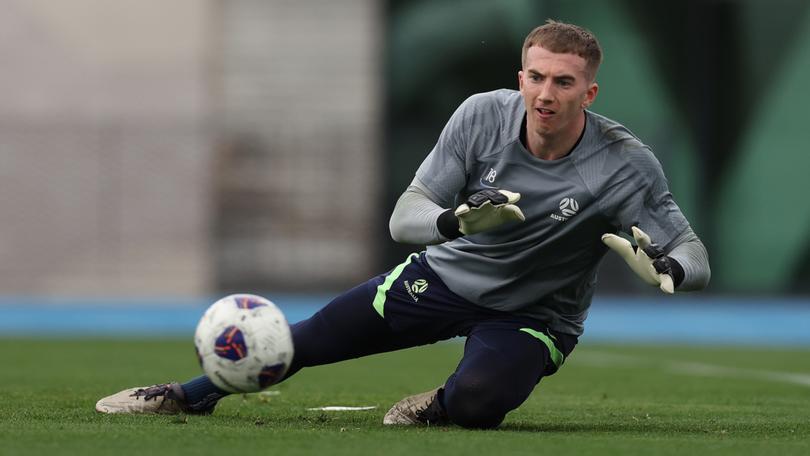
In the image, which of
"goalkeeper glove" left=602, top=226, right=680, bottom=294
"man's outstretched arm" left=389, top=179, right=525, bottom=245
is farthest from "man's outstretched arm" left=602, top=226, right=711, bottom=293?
"man's outstretched arm" left=389, top=179, right=525, bottom=245

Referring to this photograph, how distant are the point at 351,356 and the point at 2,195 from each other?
49.0 ft

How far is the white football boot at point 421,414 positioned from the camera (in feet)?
21.8

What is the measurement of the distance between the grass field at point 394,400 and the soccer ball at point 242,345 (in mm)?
226

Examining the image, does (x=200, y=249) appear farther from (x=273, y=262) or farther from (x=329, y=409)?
(x=329, y=409)

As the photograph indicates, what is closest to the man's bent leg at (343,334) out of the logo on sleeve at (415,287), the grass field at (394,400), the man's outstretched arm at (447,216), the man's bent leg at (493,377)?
the logo on sleeve at (415,287)

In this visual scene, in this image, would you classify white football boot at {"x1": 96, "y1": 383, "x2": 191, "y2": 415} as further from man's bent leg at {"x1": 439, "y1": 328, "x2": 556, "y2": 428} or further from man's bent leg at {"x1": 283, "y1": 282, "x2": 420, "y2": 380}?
man's bent leg at {"x1": 439, "y1": 328, "x2": 556, "y2": 428}

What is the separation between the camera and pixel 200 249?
2077 cm

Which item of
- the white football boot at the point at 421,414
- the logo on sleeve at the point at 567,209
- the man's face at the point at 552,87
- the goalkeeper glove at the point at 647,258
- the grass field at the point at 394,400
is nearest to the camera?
the grass field at the point at 394,400

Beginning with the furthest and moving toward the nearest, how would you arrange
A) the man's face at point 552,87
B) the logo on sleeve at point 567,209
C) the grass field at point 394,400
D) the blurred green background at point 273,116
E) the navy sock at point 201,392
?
the blurred green background at point 273,116
the navy sock at point 201,392
the logo on sleeve at point 567,209
the man's face at point 552,87
the grass field at point 394,400

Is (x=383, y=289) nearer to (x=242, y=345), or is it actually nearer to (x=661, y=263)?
(x=242, y=345)

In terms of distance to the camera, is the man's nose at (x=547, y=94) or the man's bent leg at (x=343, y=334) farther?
the man's bent leg at (x=343, y=334)

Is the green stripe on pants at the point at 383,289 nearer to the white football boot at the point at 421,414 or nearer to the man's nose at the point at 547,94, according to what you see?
the white football boot at the point at 421,414

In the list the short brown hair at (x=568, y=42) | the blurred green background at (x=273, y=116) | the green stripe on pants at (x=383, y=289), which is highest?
the short brown hair at (x=568, y=42)

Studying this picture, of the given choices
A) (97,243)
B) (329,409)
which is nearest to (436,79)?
Answer: (97,243)
